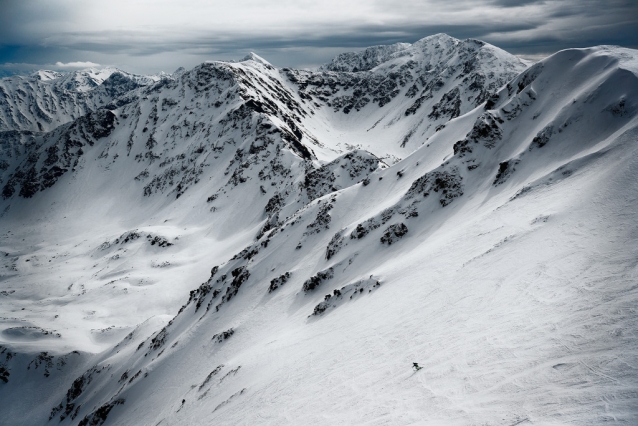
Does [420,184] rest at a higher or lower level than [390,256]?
higher

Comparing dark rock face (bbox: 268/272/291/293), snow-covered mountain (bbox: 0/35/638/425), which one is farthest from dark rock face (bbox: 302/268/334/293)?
dark rock face (bbox: 268/272/291/293)

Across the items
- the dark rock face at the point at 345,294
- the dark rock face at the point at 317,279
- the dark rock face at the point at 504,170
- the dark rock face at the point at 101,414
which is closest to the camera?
the dark rock face at the point at 345,294

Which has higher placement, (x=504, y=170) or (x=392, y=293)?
(x=504, y=170)

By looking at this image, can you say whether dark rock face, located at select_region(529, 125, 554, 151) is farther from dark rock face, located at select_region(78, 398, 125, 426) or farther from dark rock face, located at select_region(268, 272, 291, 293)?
dark rock face, located at select_region(78, 398, 125, 426)

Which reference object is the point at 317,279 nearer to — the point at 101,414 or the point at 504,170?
the point at 504,170

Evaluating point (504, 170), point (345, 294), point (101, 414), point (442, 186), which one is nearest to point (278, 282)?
point (345, 294)

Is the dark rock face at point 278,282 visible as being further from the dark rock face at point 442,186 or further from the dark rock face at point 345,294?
the dark rock face at point 442,186

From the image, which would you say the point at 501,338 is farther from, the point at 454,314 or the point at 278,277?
the point at 278,277

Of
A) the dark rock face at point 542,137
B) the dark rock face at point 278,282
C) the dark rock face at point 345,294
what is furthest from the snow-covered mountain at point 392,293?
the dark rock face at point 278,282

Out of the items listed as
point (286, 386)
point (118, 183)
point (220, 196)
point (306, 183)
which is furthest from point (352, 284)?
point (118, 183)
